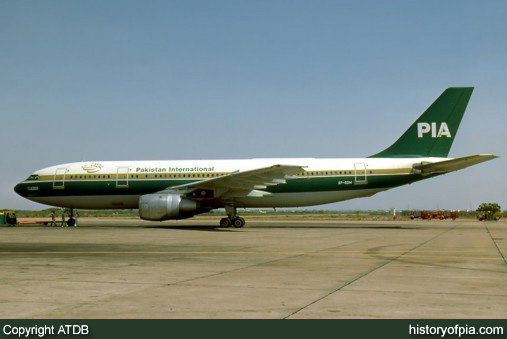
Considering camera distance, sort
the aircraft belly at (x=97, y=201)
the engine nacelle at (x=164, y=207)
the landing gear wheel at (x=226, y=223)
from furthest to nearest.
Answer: the aircraft belly at (x=97, y=201)
the landing gear wheel at (x=226, y=223)
the engine nacelle at (x=164, y=207)

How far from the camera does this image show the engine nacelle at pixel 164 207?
24.2 m

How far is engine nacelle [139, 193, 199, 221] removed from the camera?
24.2 meters

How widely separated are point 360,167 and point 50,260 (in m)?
19.1

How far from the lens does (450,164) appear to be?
2488cm

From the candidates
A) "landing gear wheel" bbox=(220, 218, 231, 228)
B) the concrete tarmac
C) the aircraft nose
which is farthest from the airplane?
the concrete tarmac

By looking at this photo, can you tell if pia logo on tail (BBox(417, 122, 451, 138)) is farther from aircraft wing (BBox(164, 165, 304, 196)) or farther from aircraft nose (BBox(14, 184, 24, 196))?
aircraft nose (BBox(14, 184, 24, 196))

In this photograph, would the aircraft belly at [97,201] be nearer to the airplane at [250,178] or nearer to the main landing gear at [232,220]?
the airplane at [250,178]

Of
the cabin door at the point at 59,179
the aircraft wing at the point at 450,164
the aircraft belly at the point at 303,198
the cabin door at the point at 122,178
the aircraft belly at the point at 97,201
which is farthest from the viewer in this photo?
the cabin door at the point at 59,179

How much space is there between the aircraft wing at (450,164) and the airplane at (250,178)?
A: 0.16ft

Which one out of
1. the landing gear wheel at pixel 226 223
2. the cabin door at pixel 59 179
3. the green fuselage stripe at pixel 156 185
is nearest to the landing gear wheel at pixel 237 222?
the landing gear wheel at pixel 226 223

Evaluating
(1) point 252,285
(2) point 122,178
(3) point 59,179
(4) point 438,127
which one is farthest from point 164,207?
(1) point 252,285

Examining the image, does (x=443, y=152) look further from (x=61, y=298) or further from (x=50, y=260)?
(x=61, y=298)

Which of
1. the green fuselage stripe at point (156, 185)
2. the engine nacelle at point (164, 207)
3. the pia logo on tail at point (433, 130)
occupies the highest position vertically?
the pia logo on tail at point (433, 130)
